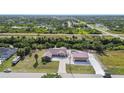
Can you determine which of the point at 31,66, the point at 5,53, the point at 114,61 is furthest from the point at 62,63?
the point at 5,53

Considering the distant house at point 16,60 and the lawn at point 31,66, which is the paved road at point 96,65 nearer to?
the lawn at point 31,66

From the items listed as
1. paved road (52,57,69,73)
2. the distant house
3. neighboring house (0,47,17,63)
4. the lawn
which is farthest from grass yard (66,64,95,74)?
neighboring house (0,47,17,63)

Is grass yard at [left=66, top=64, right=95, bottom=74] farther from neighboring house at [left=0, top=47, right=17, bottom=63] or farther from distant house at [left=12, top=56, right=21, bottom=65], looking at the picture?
neighboring house at [left=0, top=47, right=17, bottom=63]

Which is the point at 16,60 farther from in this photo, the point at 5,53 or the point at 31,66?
the point at 5,53

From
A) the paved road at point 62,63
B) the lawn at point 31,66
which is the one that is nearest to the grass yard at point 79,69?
the paved road at point 62,63
